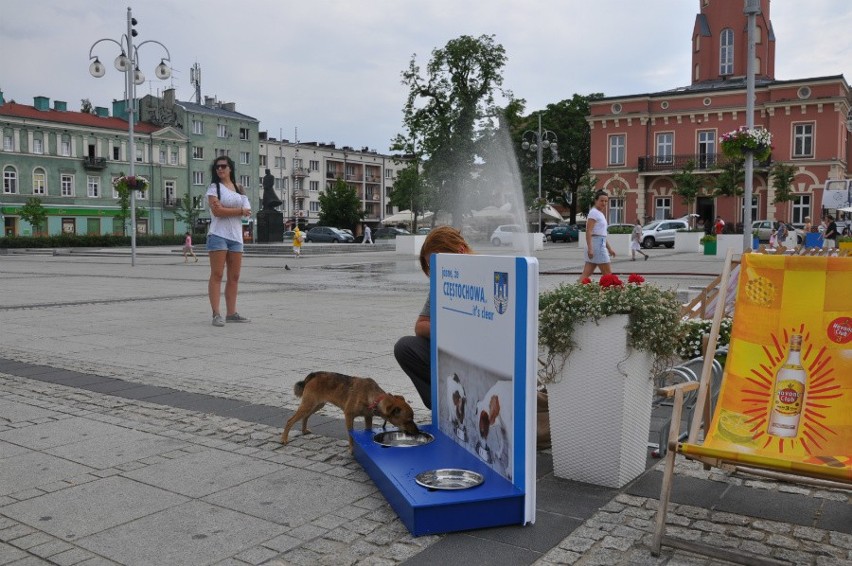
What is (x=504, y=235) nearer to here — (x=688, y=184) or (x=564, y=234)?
(x=564, y=234)

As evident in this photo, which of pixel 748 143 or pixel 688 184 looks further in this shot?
pixel 688 184

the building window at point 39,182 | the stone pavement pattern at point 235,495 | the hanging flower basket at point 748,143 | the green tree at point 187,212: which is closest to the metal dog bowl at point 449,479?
the stone pavement pattern at point 235,495

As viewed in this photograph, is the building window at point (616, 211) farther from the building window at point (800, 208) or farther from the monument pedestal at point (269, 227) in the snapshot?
the monument pedestal at point (269, 227)

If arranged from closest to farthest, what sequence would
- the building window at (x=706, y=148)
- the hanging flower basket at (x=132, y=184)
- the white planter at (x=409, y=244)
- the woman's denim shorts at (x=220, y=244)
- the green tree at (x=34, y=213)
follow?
the woman's denim shorts at (x=220, y=244), the hanging flower basket at (x=132, y=184), the white planter at (x=409, y=244), the building window at (x=706, y=148), the green tree at (x=34, y=213)

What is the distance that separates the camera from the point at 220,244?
1052 cm

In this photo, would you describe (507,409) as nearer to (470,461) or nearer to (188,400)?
(470,461)

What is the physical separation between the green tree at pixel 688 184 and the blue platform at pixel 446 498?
51.3 metres

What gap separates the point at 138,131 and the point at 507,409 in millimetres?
82751

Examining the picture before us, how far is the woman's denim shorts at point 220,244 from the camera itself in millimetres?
10492

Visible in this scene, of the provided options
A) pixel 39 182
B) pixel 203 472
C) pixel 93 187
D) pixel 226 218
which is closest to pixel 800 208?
pixel 226 218

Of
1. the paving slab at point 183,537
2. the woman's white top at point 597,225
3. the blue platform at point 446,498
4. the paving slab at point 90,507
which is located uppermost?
the woman's white top at point 597,225

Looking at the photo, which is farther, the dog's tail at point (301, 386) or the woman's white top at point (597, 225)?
the woman's white top at point (597, 225)

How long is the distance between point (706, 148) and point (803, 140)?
647 cm

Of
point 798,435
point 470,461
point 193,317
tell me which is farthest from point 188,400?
point 193,317
